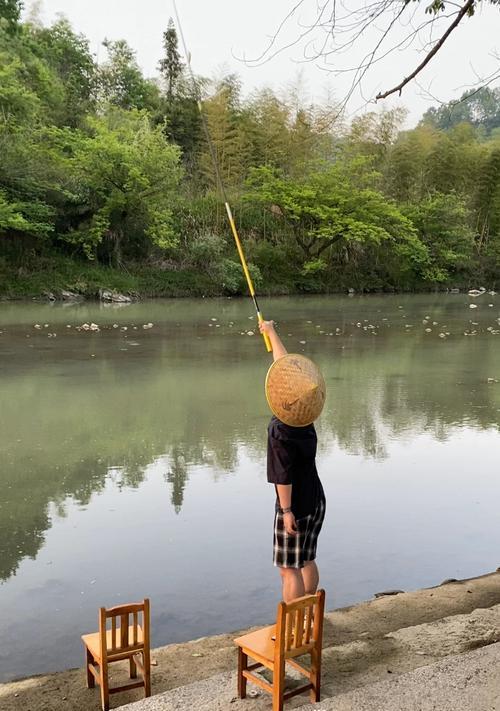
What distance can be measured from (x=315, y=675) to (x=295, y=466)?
0.65 metres

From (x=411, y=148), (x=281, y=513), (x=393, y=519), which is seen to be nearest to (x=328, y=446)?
(x=393, y=519)

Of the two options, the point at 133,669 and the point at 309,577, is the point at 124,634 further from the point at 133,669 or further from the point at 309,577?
the point at 309,577

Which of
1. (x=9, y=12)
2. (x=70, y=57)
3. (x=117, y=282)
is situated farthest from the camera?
(x=70, y=57)

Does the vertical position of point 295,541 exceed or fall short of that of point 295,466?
it falls short

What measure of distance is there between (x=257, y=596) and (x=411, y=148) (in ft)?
85.1

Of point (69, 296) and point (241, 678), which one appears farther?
point (69, 296)

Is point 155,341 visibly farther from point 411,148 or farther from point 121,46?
point 121,46

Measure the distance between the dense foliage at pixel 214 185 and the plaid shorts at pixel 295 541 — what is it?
57.2ft

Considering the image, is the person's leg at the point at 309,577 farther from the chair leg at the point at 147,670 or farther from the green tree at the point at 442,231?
the green tree at the point at 442,231

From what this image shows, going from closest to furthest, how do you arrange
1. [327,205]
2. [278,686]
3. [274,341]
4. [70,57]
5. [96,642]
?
[278,686] < [96,642] < [274,341] < [327,205] < [70,57]

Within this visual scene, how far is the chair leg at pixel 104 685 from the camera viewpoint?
196 centimetres

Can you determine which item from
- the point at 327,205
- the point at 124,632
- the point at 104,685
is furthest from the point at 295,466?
the point at 327,205

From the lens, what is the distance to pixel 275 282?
24.0m

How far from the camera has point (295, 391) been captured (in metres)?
2.22
